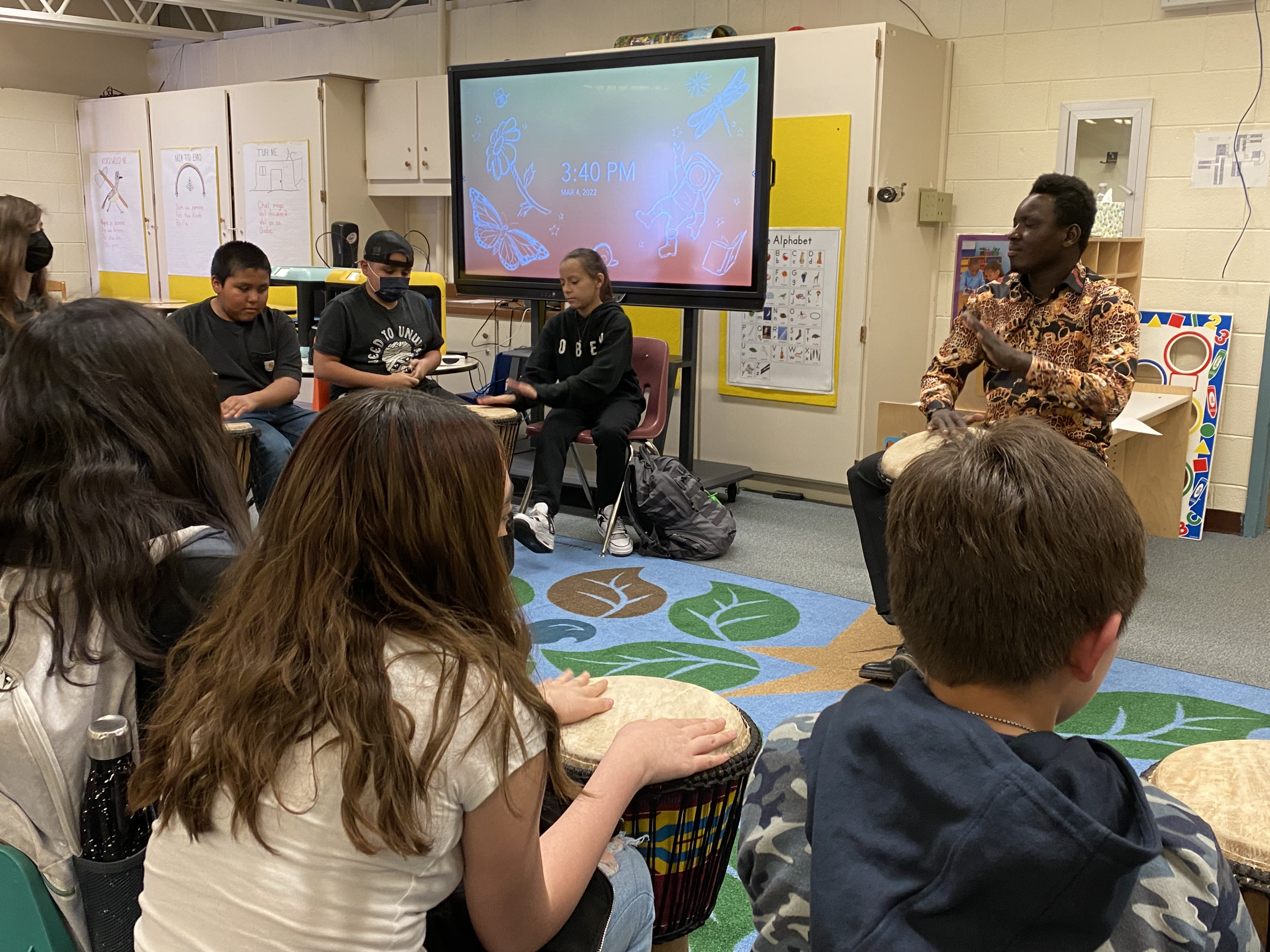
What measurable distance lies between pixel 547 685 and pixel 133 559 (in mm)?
597

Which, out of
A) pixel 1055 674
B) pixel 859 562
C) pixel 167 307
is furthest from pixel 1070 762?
pixel 167 307

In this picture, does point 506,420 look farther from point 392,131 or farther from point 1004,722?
point 392,131

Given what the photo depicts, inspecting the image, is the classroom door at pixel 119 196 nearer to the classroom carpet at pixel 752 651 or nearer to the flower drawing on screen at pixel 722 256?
the flower drawing on screen at pixel 722 256

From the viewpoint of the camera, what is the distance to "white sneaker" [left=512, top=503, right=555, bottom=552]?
13.9 feet

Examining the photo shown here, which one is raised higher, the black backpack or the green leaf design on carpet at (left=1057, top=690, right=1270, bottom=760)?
the black backpack

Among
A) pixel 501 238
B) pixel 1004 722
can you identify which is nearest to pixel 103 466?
pixel 1004 722

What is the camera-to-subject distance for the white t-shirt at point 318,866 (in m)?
0.97

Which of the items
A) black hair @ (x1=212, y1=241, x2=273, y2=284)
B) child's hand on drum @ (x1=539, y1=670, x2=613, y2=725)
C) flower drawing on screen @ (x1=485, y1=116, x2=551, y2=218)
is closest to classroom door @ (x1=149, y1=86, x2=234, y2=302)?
flower drawing on screen @ (x1=485, y1=116, x2=551, y2=218)

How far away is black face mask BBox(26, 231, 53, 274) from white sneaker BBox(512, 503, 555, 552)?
5.82 ft

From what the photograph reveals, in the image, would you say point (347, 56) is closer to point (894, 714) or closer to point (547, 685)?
point (547, 685)

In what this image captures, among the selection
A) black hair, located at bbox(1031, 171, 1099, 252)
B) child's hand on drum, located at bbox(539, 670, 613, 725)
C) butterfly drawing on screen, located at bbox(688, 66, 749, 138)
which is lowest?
child's hand on drum, located at bbox(539, 670, 613, 725)

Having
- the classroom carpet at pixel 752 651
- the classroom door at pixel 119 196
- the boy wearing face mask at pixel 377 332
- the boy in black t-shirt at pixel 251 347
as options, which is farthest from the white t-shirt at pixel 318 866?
the classroom door at pixel 119 196

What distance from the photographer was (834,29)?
4793 mm

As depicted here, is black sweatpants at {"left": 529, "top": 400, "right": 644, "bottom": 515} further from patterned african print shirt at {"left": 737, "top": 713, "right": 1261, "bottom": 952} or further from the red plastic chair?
patterned african print shirt at {"left": 737, "top": 713, "right": 1261, "bottom": 952}
